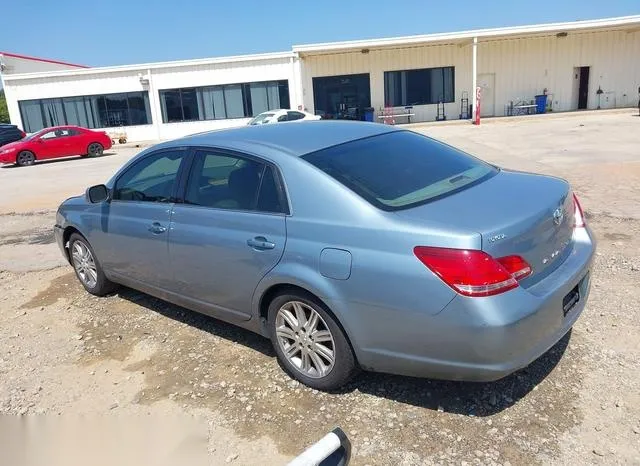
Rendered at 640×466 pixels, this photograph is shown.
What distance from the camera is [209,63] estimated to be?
29469 mm

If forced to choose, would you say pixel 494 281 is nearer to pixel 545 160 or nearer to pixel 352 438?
pixel 352 438

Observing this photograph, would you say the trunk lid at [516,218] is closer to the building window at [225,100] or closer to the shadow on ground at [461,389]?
the shadow on ground at [461,389]

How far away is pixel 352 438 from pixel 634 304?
9.15ft

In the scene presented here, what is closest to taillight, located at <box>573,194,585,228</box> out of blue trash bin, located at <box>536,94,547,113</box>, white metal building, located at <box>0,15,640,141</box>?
white metal building, located at <box>0,15,640,141</box>

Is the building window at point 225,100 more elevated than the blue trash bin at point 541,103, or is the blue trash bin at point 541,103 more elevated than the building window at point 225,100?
the building window at point 225,100

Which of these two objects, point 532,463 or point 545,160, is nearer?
point 532,463

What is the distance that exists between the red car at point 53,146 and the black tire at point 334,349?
22146mm

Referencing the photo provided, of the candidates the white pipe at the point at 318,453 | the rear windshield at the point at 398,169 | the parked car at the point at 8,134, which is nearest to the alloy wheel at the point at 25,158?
the parked car at the point at 8,134

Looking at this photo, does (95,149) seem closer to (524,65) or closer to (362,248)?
(362,248)

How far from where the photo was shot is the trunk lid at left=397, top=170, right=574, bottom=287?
273 centimetres

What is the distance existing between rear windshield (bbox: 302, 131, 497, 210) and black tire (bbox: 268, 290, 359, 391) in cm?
70

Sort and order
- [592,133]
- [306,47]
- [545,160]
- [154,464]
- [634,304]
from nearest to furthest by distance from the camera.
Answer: [154,464] → [634,304] → [545,160] → [592,133] → [306,47]

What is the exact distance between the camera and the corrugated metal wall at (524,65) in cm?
3191

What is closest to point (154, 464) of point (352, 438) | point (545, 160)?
point (352, 438)
